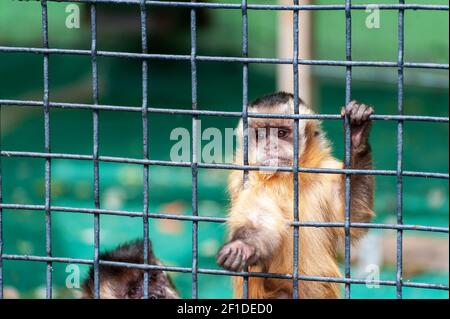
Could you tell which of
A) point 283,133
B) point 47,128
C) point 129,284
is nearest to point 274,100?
point 283,133

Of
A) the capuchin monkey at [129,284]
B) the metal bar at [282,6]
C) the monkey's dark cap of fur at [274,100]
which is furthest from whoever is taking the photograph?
the capuchin monkey at [129,284]

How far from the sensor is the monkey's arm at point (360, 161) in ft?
11.4

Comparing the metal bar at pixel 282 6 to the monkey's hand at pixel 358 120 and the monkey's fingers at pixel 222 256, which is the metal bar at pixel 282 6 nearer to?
the monkey's hand at pixel 358 120

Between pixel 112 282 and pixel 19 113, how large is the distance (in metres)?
6.27

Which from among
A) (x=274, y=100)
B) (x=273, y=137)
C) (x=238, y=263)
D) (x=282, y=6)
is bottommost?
(x=238, y=263)

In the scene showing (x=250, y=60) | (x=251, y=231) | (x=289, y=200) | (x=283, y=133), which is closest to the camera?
(x=250, y=60)

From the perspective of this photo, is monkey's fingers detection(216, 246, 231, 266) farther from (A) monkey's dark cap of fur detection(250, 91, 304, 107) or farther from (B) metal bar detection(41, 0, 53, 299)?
(A) monkey's dark cap of fur detection(250, 91, 304, 107)

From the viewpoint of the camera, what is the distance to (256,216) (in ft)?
12.5

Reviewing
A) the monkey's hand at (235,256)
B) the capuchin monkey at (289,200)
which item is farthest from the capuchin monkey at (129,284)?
the monkey's hand at (235,256)

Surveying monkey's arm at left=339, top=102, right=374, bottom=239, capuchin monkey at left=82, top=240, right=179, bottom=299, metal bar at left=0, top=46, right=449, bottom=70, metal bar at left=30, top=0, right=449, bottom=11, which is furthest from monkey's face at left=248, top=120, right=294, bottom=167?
capuchin monkey at left=82, top=240, right=179, bottom=299

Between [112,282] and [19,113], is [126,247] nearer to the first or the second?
[112,282]

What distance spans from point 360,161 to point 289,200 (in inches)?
14.3

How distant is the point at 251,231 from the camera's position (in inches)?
146

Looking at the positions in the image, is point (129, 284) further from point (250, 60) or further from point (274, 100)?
point (250, 60)
